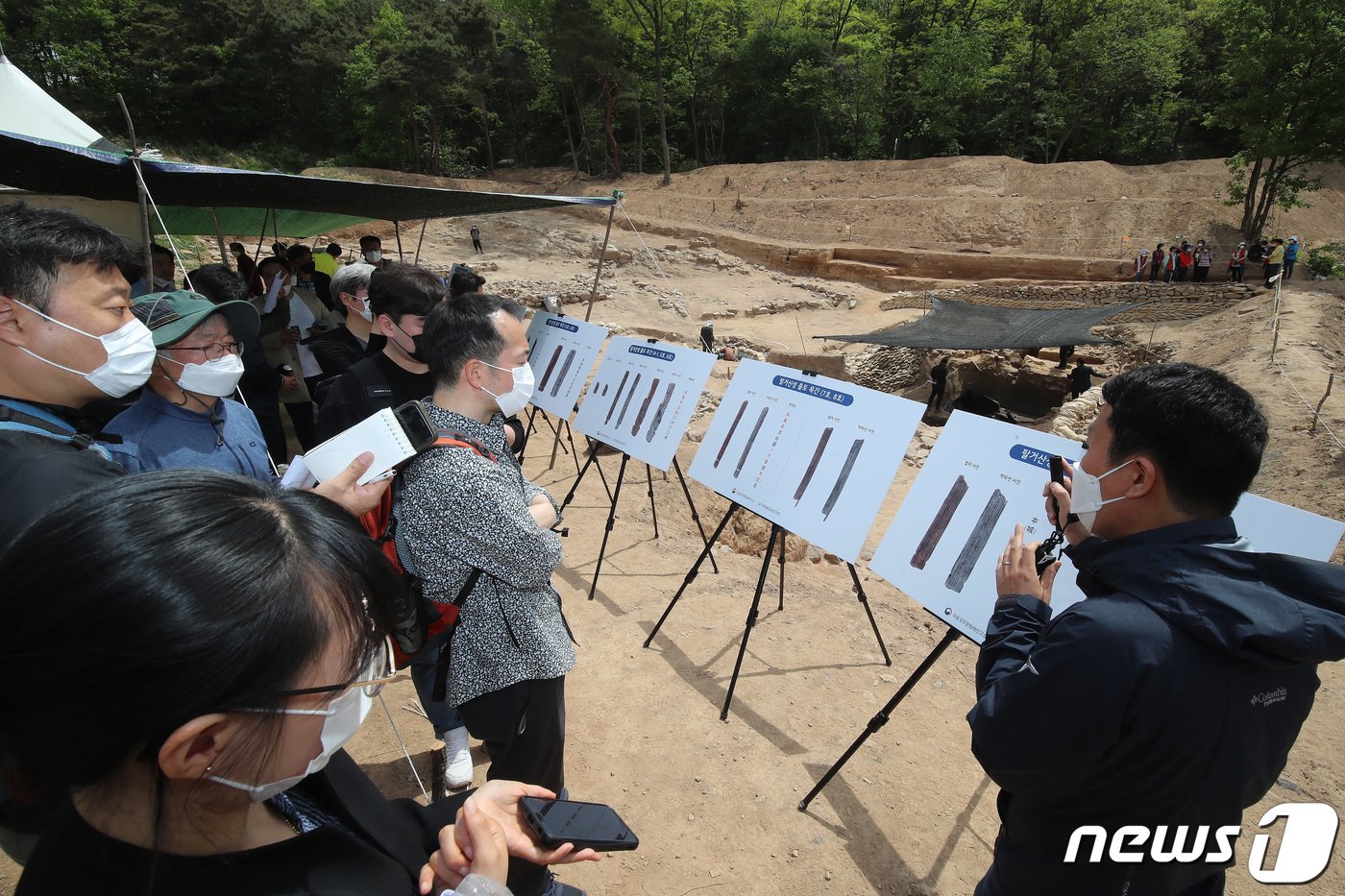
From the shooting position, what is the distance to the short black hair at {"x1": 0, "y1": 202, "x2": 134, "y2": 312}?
1.75 m

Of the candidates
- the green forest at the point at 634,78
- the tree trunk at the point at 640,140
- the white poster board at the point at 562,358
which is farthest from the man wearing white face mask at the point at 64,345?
the tree trunk at the point at 640,140

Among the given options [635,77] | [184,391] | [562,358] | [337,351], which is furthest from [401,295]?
[635,77]

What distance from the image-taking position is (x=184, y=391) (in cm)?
247

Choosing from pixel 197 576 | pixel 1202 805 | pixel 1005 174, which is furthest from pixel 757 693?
pixel 1005 174

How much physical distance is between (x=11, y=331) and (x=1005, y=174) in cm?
3218

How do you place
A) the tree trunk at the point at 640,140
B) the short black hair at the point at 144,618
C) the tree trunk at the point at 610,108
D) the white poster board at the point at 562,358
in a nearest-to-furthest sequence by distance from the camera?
the short black hair at the point at 144,618
the white poster board at the point at 562,358
the tree trunk at the point at 610,108
the tree trunk at the point at 640,140

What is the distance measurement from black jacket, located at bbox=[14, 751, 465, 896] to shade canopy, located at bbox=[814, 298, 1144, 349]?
993cm

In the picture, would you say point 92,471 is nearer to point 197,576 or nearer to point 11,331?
point 11,331

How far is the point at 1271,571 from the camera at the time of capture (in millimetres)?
1299

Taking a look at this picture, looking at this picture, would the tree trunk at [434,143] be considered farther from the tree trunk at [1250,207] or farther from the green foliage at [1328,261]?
the green foliage at [1328,261]

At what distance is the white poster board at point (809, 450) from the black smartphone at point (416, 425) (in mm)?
1754

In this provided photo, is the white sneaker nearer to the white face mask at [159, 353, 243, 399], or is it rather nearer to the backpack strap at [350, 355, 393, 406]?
the backpack strap at [350, 355, 393, 406]

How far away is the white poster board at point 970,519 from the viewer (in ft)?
7.24

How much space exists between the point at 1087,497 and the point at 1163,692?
52cm
